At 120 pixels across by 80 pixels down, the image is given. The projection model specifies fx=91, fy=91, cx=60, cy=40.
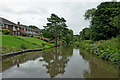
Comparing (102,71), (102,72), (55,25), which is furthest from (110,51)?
(55,25)

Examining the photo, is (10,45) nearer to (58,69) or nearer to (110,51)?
(58,69)

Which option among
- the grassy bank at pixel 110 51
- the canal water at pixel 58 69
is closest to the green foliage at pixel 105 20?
the grassy bank at pixel 110 51

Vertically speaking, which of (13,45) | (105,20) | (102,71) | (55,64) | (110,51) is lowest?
(55,64)

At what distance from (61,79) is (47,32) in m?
27.2

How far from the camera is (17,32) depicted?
35.1 m

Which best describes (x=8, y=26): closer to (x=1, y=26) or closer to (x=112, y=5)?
(x=1, y=26)

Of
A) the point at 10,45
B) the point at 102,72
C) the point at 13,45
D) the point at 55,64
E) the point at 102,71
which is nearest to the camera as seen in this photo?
the point at 102,72

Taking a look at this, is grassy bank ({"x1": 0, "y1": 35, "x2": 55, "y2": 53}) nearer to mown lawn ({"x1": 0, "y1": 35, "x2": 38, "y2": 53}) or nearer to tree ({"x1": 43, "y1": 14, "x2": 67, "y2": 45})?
mown lawn ({"x1": 0, "y1": 35, "x2": 38, "y2": 53})

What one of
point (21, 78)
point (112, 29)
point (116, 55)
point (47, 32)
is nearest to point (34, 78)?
point (21, 78)

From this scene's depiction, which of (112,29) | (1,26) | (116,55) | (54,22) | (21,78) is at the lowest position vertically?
(21,78)

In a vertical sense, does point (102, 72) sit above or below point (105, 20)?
below

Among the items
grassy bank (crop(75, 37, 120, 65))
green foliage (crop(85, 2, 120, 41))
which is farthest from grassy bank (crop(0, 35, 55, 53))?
green foliage (crop(85, 2, 120, 41))

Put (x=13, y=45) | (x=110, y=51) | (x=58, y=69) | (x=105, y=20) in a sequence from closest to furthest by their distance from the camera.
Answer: (x=58, y=69) → (x=110, y=51) → (x=13, y=45) → (x=105, y=20)

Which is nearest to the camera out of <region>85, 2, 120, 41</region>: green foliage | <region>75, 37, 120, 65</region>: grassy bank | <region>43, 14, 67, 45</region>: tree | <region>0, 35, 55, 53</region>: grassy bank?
<region>75, 37, 120, 65</region>: grassy bank
